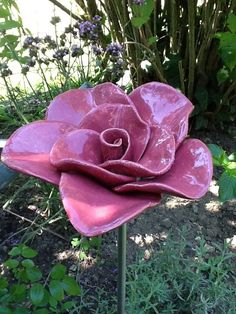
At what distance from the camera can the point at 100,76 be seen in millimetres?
2645

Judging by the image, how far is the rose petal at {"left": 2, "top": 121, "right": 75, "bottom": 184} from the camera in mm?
799

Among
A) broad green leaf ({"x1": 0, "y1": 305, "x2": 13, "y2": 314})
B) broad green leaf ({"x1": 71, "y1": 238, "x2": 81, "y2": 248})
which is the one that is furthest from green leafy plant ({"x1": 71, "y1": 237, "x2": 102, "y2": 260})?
broad green leaf ({"x1": 0, "y1": 305, "x2": 13, "y2": 314})

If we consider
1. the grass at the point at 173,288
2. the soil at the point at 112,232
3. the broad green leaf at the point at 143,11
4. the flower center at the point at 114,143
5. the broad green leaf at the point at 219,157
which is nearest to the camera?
the flower center at the point at 114,143

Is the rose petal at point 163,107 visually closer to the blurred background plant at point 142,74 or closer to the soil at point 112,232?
the blurred background plant at point 142,74

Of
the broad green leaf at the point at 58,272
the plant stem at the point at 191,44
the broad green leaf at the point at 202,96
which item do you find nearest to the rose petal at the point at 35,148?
the broad green leaf at the point at 58,272

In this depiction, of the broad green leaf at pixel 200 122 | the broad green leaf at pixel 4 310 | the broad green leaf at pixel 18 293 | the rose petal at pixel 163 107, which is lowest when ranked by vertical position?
the broad green leaf at pixel 200 122

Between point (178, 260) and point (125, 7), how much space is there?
1367 mm

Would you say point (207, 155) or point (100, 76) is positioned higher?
point (207, 155)

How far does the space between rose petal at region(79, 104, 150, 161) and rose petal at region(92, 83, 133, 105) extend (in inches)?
2.0

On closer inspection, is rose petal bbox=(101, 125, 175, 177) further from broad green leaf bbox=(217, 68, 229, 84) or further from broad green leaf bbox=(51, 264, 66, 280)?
broad green leaf bbox=(217, 68, 229, 84)

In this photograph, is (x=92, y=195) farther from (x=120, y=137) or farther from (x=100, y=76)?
(x=100, y=76)

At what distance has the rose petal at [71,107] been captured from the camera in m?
0.94

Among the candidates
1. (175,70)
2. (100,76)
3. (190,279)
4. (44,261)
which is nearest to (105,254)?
(44,261)

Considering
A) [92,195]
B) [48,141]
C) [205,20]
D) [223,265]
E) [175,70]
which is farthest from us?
[175,70]
